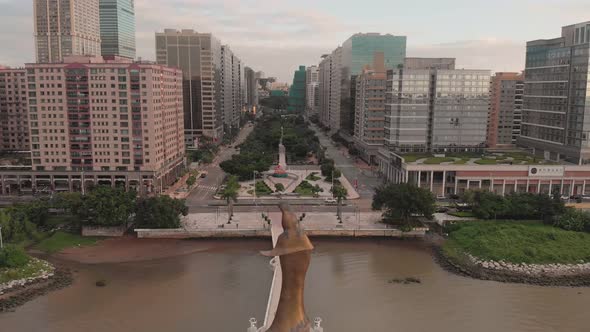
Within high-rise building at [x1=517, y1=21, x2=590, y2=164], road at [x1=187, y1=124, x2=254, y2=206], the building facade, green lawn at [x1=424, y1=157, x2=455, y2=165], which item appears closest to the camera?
road at [x1=187, y1=124, x2=254, y2=206]

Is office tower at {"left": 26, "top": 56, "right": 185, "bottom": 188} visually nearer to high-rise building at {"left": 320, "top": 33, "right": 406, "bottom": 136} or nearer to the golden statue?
the golden statue

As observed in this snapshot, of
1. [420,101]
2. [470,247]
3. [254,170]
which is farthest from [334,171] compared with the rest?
[470,247]

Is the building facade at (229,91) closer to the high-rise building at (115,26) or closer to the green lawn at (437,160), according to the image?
the high-rise building at (115,26)

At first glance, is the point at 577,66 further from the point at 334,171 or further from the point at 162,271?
the point at 162,271

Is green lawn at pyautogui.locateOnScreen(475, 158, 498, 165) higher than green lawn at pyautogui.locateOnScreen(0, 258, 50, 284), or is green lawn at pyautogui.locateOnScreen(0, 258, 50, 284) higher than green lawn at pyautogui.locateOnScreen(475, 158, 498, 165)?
green lawn at pyautogui.locateOnScreen(475, 158, 498, 165)

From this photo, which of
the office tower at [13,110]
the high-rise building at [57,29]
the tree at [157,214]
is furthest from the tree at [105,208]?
the high-rise building at [57,29]

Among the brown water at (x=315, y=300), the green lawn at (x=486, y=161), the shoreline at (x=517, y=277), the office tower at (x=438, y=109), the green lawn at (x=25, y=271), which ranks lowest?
the brown water at (x=315, y=300)

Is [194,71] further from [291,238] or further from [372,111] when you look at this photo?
[291,238]

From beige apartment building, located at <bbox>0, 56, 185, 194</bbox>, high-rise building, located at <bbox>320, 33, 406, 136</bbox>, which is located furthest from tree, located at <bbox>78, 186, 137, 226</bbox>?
high-rise building, located at <bbox>320, 33, 406, 136</bbox>
